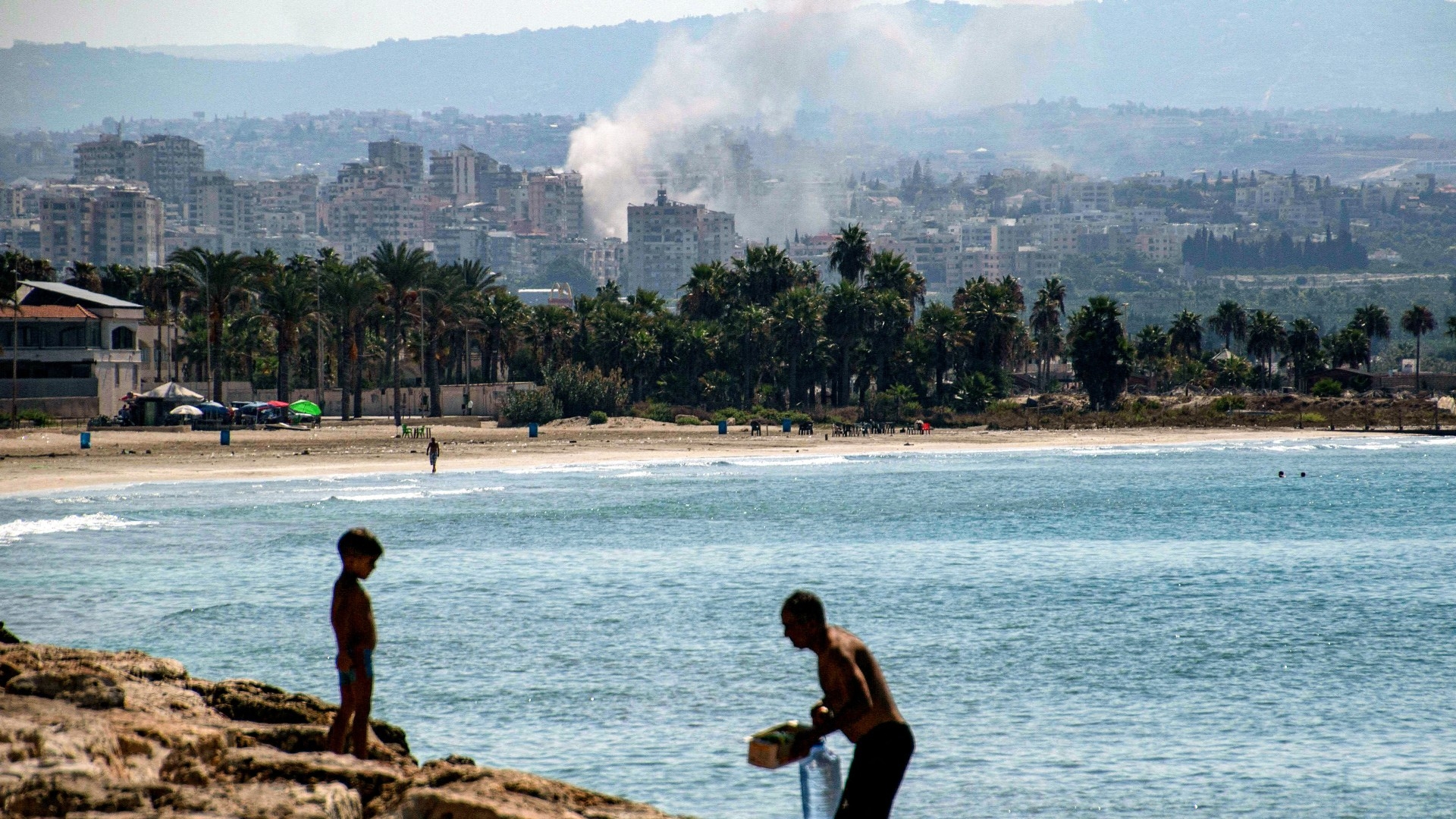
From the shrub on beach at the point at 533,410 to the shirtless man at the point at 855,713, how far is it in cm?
6970

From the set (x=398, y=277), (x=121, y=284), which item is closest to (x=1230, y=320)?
(x=398, y=277)

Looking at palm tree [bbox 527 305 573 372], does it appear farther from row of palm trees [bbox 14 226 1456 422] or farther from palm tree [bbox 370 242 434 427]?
palm tree [bbox 370 242 434 427]

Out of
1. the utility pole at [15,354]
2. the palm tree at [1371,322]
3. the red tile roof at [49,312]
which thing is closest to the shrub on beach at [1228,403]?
the palm tree at [1371,322]

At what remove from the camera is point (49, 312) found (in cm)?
7119

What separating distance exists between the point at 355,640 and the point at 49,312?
6730 cm

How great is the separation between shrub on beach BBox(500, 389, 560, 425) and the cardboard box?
69.7m

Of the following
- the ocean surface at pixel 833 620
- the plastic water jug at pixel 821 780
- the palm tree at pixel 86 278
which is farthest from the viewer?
the palm tree at pixel 86 278

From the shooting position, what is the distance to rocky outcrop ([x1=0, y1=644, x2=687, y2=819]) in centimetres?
833

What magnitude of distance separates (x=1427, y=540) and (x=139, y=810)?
120 feet

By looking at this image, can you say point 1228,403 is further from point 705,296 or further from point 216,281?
point 216,281

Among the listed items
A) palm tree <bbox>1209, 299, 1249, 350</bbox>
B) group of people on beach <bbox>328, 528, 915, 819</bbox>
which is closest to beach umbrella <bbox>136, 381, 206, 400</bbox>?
group of people on beach <bbox>328, 528, 915, 819</bbox>

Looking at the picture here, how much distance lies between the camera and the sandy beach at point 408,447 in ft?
165

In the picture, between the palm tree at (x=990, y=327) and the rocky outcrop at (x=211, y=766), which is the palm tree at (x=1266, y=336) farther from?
the rocky outcrop at (x=211, y=766)

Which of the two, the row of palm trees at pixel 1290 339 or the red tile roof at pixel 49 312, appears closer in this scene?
the red tile roof at pixel 49 312
